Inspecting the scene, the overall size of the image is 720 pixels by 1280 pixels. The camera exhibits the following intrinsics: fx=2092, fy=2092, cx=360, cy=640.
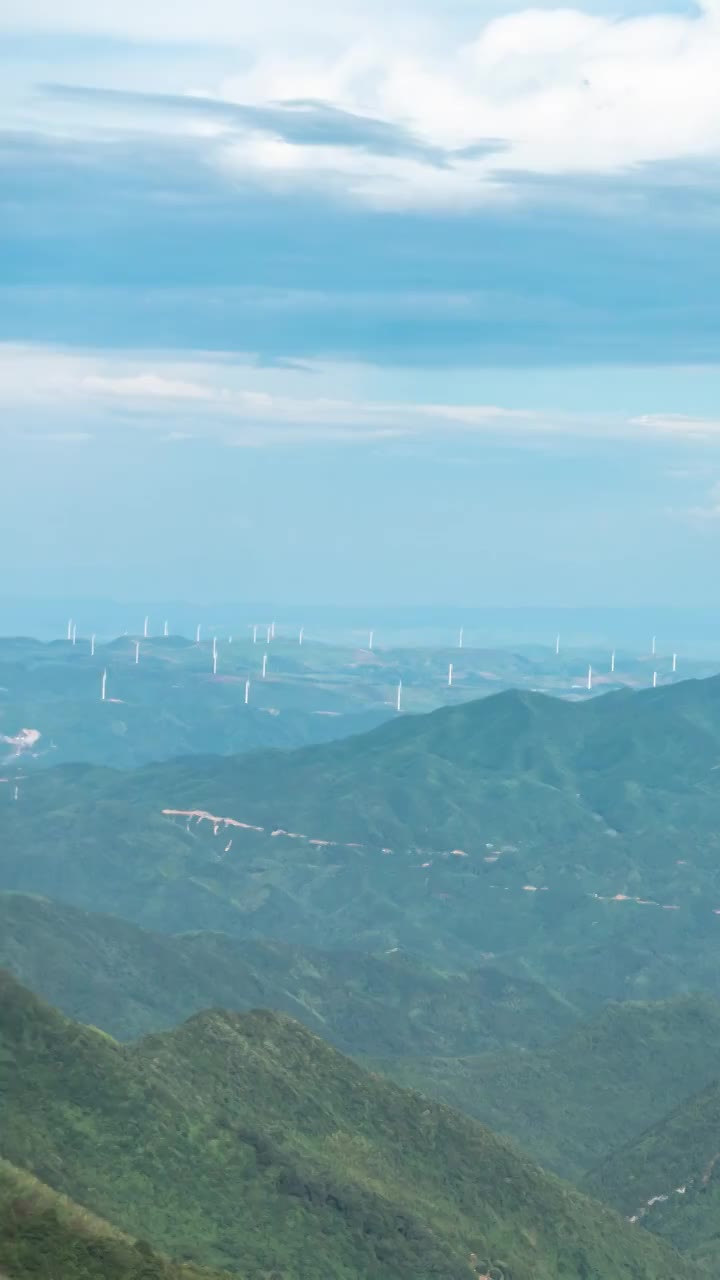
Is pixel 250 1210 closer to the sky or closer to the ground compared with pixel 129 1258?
closer to the ground

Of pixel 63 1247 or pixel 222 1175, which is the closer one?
pixel 63 1247

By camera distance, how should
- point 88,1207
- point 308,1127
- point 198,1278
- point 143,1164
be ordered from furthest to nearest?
point 308,1127
point 143,1164
point 88,1207
point 198,1278

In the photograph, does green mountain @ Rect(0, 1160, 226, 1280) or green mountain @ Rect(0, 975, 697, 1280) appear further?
green mountain @ Rect(0, 975, 697, 1280)

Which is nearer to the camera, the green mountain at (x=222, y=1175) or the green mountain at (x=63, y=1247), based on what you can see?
the green mountain at (x=63, y=1247)

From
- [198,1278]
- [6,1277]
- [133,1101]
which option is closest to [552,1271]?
[133,1101]

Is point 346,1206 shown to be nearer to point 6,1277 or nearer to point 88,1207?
point 88,1207
